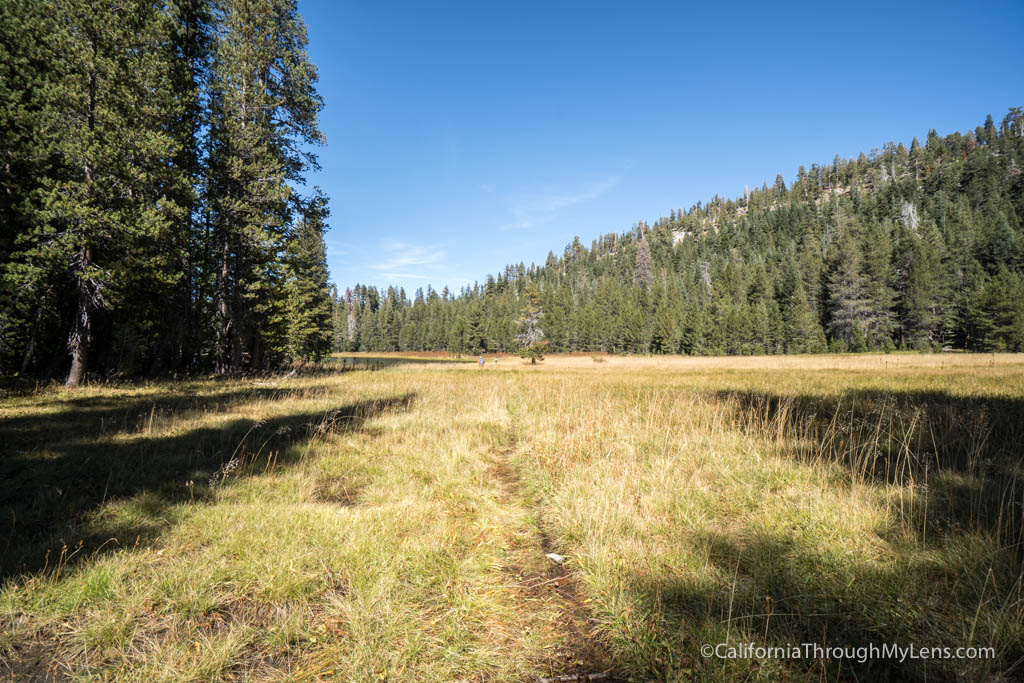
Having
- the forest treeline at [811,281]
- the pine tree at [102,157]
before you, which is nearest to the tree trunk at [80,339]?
the pine tree at [102,157]

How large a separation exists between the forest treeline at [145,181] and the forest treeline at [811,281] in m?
63.7

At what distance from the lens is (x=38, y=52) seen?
36.2 ft

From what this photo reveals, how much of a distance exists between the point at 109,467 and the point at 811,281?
332ft

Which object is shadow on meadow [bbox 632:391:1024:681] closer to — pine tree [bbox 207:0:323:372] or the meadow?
the meadow

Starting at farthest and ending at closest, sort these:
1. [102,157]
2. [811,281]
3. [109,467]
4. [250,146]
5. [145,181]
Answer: [811,281], [250,146], [145,181], [102,157], [109,467]

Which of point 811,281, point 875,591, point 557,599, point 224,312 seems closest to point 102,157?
point 224,312

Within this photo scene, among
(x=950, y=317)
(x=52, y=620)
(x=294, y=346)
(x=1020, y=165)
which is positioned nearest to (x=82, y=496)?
(x=52, y=620)

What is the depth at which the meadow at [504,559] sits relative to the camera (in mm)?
2062

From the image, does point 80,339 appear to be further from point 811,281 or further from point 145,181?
point 811,281

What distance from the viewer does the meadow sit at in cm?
206

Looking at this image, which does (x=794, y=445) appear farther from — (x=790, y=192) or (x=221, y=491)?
(x=790, y=192)

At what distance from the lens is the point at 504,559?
3150mm

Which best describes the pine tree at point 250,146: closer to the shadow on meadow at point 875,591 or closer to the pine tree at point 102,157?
the pine tree at point 102,157

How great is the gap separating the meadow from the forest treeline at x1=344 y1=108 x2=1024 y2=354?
72.9 meters
